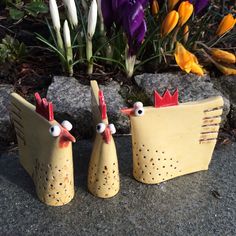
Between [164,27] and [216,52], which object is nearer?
[164,27]

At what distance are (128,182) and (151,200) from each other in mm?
83

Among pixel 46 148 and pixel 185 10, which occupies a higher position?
pixel 185 10

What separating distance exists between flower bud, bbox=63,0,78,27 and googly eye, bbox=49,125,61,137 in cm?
48

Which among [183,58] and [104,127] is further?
[183,58]

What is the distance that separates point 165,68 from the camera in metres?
1.49

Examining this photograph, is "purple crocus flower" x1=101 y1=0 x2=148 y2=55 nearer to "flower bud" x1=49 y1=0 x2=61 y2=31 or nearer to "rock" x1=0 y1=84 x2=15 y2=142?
"flower bud" x1=49 y1=0 x2=61 y2=31

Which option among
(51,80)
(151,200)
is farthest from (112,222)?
(51,80)

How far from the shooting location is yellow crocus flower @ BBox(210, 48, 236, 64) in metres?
1.47

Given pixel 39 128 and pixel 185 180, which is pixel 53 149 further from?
pixel 185 180

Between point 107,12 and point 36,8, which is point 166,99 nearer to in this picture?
point 107,12

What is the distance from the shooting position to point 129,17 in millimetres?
1254

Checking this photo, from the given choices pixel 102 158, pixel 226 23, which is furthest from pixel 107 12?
pixel 102 158

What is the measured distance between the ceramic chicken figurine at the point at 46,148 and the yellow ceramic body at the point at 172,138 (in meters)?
0.18

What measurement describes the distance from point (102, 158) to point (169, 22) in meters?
0.49
